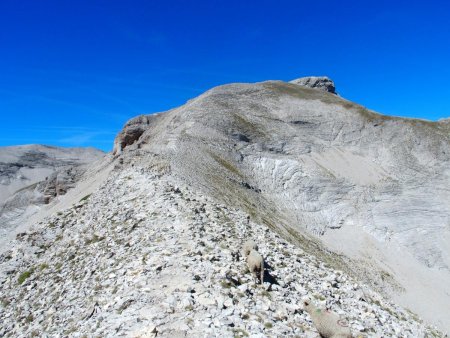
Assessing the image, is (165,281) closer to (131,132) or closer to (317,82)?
(131,132)

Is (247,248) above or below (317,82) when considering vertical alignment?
below

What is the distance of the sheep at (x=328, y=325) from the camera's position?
1295cm

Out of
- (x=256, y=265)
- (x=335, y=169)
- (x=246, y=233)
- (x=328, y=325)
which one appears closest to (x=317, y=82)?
(x=335, y=169)

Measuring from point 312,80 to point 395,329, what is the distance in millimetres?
123895

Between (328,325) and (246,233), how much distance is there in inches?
362

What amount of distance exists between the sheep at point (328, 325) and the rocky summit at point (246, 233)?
267 millimetres

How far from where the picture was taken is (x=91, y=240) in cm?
2248

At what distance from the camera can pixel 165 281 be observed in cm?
1425

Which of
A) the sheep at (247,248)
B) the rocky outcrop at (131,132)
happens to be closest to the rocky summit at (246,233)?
the sheep at (247,248)

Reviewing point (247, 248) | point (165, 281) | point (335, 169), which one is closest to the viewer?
point (165, 281)

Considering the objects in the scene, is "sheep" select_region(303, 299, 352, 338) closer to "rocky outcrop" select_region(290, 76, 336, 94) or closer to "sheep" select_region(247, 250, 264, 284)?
"sheep" select_region(247, 250, 264, 284)

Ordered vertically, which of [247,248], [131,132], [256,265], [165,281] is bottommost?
[165,281]

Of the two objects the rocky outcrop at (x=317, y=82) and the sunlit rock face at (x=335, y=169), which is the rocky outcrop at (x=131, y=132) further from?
the rocky outcrop at (x=317, y=82)

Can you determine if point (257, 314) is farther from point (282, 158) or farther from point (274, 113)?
point (274, 113)
